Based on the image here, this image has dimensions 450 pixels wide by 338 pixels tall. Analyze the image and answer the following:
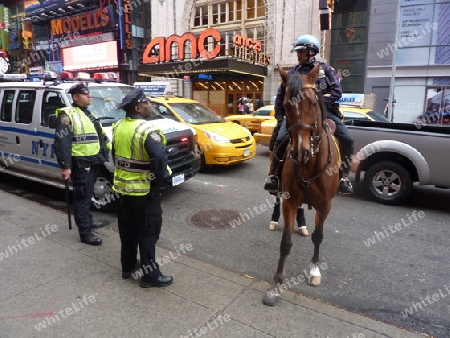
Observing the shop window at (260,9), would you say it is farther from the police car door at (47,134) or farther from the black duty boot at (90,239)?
the black duty boot at (90,239)

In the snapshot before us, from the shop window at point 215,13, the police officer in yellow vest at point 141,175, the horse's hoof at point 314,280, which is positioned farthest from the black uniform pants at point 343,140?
the shop window at point 215,13

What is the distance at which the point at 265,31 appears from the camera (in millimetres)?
24109

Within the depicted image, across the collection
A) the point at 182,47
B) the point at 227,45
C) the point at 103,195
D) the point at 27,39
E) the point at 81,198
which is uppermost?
the point at 27,39

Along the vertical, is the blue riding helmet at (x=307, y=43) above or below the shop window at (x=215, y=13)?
below

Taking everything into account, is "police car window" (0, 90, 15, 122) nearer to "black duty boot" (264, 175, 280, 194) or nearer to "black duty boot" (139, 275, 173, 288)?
"black duty boot" (139, 275, 173, 288)

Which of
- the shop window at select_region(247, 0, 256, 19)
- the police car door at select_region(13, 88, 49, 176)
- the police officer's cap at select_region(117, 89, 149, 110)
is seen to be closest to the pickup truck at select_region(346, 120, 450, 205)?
the police officer's cap at select_region(117, 89, 149, 110)

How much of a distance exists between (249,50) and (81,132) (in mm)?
19394

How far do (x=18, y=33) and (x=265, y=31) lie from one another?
35.0m

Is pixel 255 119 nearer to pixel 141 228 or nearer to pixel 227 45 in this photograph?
pixel 141 228

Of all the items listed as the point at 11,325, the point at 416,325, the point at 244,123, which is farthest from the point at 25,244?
the point at 244,123

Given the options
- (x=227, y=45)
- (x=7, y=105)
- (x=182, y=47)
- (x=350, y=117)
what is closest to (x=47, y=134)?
(x=7, y=105)

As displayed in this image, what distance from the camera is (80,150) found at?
4555 millimetres

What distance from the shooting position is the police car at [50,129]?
5844 millimetres

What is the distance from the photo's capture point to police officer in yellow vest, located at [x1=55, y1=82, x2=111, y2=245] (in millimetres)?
4395
